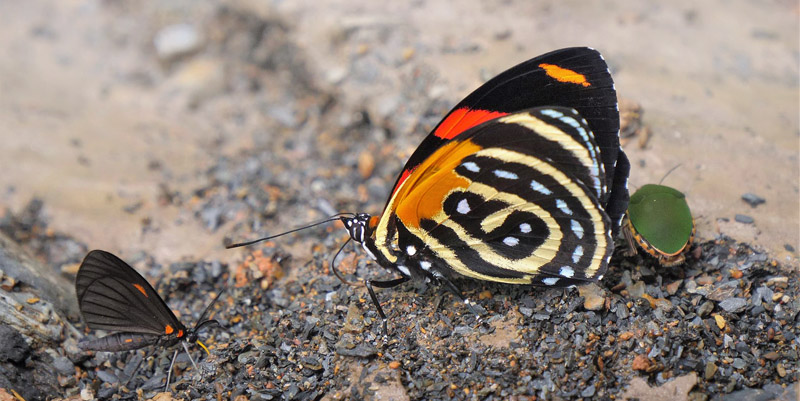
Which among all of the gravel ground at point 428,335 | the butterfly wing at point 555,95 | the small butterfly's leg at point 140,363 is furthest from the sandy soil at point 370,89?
the butterfly wing at point 555,95

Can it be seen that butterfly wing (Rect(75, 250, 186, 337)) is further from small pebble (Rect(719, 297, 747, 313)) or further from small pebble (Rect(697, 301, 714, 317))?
small pebble (Rect(719, 297, 747, 313))

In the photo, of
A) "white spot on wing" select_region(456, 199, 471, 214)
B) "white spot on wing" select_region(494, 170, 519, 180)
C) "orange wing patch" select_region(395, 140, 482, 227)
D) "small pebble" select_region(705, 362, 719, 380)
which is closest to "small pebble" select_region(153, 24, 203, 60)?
"orange wing patch" select_region(395, 140, 482, 227)

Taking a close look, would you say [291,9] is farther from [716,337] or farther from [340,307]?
[716,337]

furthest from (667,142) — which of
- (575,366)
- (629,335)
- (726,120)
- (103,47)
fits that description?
(103,47)

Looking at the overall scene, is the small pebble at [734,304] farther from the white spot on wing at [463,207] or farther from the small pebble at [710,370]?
the white spot on wing at [463,207]

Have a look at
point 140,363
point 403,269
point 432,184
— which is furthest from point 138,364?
point 432,184

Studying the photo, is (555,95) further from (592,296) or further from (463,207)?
(592,296)
